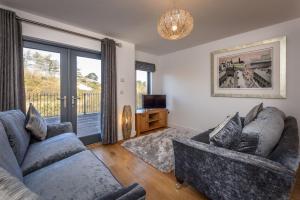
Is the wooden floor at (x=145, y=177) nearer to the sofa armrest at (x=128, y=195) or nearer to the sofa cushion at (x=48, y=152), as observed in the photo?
the sofa cushion at (x=48, y=152)

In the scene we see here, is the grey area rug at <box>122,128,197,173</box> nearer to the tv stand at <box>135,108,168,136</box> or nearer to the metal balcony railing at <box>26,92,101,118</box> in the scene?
the tv stand at <box>135,108,168,136</box>

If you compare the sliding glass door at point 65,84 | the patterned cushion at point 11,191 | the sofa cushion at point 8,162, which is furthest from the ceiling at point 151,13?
the patterned cushion at point 11,191

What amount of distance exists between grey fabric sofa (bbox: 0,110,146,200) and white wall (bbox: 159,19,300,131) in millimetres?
3031

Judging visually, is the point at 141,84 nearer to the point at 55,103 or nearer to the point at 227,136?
the point at 55,103

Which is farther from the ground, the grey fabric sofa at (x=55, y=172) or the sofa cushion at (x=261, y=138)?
the sofa cushion at (x=261, y=138)

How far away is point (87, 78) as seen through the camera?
3074 millimetres

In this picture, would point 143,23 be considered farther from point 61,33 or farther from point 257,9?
point 257,9

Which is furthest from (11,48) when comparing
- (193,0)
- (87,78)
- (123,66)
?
(193,0)

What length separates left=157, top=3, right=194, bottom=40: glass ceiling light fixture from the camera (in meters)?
1.66

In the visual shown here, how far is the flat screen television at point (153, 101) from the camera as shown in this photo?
430cm

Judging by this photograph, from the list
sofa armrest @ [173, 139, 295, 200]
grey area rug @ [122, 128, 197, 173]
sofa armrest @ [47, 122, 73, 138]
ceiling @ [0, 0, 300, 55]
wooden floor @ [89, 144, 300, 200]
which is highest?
ceiling @ [0, 0, 300, 55]

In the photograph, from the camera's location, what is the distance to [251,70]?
2904 mm

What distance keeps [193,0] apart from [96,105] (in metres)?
2.68

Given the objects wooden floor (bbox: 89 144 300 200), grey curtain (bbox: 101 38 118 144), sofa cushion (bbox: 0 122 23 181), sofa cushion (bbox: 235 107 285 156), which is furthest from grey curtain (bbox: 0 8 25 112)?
sofa cushion (bbox: 235 107 285 156)
